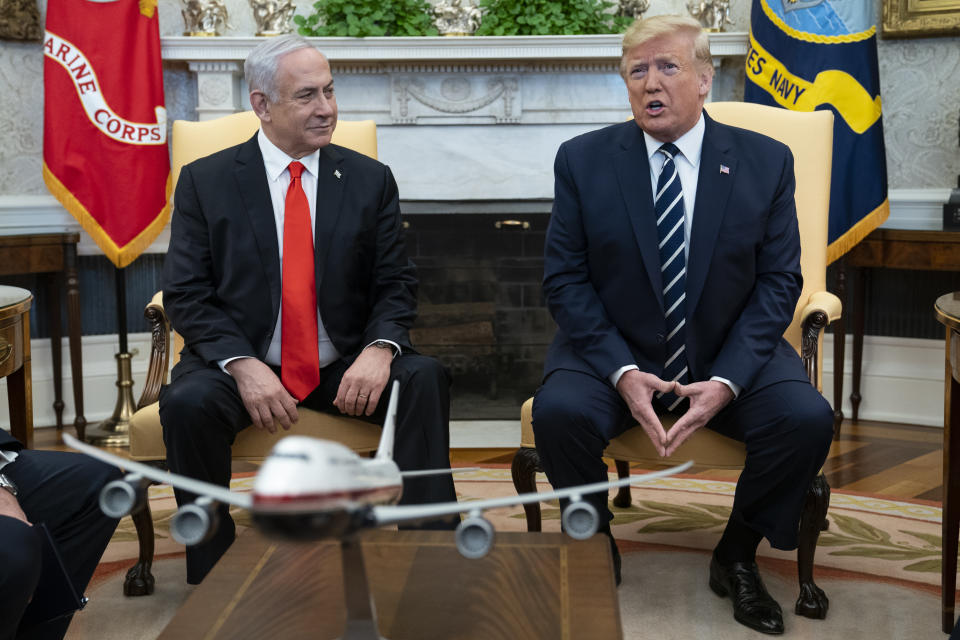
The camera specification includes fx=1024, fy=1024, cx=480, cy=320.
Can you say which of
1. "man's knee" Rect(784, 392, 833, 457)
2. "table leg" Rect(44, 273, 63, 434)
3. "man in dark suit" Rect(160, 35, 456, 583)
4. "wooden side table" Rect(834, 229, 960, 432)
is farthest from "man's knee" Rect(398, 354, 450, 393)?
"table leg" Rect(44, 273, 63, 434)

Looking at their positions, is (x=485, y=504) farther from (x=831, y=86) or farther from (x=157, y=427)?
(x=831, y=86)

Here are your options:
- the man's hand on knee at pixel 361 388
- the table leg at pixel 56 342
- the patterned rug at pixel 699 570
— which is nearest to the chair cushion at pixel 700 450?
the patterned rug at pixel 699 570

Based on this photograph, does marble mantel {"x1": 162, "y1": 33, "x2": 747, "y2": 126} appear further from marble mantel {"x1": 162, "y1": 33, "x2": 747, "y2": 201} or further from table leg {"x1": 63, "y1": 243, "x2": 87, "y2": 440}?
table leg {"x1": 63, "y1": 243, "x2": 87, "y2": 440}

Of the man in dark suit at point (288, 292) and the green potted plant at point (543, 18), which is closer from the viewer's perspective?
the man in dark suit at point (288, 292)

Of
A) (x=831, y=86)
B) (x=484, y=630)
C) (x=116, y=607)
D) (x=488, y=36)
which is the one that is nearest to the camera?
(x=484, y=630)

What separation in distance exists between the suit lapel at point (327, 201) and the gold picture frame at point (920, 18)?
272cm

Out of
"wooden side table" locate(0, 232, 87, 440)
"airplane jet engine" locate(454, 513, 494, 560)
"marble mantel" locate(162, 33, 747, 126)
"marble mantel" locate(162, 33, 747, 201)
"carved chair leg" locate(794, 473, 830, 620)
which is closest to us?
"airplane jet engine" locate(454, 513, 494, 560)

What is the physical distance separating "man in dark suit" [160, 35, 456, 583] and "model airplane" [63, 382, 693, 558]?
114cm

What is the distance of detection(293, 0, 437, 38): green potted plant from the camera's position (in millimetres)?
4344

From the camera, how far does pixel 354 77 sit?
14.8 feet

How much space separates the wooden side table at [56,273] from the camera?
13.0 feet

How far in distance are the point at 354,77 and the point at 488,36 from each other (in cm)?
63

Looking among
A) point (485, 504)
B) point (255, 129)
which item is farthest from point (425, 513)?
point (255, 129)

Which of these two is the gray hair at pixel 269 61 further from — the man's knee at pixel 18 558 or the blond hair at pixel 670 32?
the man's knee at pixel 18 558
